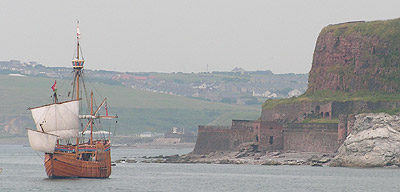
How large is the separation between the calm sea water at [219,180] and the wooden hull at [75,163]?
0.92m

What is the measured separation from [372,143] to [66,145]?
40.8 metres

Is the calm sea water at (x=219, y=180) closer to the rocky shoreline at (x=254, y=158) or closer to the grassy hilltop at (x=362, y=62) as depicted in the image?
the rocky shoreline at (x=254, y=158)

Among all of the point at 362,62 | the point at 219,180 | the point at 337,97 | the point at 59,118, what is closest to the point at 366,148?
the point at 219,180

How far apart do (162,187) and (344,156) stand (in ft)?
126

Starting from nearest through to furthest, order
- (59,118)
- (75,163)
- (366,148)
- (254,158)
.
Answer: (75,163) < (59,118) < (366,148) < (254,158)

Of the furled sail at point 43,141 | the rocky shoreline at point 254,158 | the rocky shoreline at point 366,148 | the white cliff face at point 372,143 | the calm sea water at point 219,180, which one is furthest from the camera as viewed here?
the rocky shoreline at point 254,158

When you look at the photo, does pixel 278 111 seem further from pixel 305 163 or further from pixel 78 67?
pixel 78 67

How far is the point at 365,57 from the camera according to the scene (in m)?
158

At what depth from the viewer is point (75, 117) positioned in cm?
10538

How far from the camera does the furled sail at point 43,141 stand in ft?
329

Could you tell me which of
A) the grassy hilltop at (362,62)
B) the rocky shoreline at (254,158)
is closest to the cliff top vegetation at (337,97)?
the grassy hilltop at (362,62)

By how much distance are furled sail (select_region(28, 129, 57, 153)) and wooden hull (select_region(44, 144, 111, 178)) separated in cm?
57

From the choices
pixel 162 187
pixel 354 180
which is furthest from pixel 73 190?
pixel 354 180

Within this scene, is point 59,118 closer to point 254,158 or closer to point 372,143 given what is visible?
point 372,143
